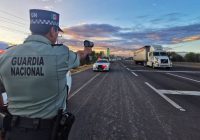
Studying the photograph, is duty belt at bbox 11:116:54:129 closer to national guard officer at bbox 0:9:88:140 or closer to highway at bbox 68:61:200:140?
national guard officer at bbox 0:9:88:140

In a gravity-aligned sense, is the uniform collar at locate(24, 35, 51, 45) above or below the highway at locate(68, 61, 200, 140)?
above

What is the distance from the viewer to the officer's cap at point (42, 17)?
270cm

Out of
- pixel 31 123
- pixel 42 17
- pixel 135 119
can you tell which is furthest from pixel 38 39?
pixel 135 119

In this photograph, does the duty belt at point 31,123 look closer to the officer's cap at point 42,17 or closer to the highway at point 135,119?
the officer's cap at point 42,17

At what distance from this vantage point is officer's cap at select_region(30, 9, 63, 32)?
2703 millimetres

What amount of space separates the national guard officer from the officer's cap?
0.17 meters

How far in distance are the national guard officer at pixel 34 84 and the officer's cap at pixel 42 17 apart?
0.17m

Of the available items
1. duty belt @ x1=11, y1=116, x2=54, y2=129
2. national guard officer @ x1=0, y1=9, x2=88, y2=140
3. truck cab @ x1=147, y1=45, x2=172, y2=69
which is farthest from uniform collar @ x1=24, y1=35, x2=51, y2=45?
truck cab @ x1=147, y1=45, x2=172, y2=69

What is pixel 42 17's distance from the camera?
8.92ft

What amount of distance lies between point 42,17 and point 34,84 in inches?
28.5

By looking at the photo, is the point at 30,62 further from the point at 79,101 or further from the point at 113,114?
the point at 79,101

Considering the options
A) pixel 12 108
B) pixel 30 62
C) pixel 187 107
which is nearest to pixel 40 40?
pixel 30 62

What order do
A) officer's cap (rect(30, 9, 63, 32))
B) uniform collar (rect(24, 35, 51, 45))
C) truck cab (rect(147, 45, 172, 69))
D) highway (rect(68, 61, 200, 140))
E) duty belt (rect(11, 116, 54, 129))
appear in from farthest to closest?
truck cab (rect(147, 45, 172, 69))
highway (rect(68, 61, 200, 140))
officer's cap (rect(30, 9, 63, 32))
uniform collar (rect(24, 35, 51, 45))
duty belt (rect(11, 116, 54, 129))

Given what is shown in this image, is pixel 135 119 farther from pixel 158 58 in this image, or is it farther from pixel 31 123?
pixel 158 58
